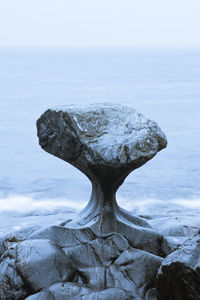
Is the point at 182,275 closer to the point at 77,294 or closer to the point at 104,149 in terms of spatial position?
the point at 77,294

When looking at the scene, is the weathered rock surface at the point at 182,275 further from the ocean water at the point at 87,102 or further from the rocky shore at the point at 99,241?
the ocean water at the point at 87,102

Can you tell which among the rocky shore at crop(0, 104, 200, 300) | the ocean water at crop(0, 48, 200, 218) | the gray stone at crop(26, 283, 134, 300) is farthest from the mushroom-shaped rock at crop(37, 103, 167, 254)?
the ocean water at crop(0, 48, 200, 218)

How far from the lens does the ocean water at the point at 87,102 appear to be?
812cm

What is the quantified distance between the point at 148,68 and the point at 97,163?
22.4 m

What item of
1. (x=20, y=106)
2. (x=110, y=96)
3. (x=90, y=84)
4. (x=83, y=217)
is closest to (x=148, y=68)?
(x=90, y=84)

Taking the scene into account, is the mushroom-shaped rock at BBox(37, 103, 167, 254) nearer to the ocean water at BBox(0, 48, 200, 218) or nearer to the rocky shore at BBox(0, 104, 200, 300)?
the rocky shore at BBox(0, 104, 200, 300)

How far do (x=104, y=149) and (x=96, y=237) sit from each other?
68cm

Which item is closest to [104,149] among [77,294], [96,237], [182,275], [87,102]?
[96,237]

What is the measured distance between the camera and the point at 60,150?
4926 millimetres

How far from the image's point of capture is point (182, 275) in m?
3.89

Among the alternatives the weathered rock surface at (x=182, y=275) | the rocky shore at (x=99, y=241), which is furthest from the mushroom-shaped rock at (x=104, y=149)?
the weathered rock surface at (x=182, y=275)

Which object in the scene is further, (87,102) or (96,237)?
(87,102)

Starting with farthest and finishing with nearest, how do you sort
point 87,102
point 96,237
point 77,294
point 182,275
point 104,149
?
point 87,102 < point 96,237 < point 104,149 < point 77,294 < point 182,275

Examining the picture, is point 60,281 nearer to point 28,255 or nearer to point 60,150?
point 28,255
